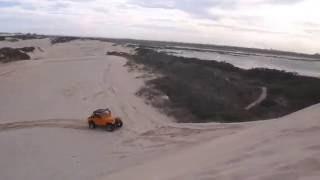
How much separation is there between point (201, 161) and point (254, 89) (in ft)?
111

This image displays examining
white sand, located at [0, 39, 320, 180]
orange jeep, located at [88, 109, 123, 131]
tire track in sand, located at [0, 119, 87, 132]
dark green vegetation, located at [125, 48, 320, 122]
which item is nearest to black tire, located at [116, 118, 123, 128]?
orange jeep, located at [88, 109, 123, 131]

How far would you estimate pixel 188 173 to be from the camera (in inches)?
322

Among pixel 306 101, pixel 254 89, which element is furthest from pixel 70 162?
pixel 254 89

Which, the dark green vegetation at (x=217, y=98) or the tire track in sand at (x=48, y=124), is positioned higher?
the dark green vegetation at (x=217, y=98)

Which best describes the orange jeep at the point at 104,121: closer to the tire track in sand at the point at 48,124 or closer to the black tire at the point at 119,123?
the black tire at the point at 119,123

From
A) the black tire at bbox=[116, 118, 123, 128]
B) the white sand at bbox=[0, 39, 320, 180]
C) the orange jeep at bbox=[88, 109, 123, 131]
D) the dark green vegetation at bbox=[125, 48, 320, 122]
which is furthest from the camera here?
the dark green vegetation at bbox=[125, 48, 320, 122]

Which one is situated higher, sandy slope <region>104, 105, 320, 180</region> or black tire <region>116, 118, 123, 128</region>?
sandy slope <region>104, 105, 320, 180</region>

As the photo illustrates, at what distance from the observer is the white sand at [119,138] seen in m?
7.81

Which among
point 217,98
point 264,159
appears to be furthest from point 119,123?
point 264,159

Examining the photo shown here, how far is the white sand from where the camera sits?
7.81 metres

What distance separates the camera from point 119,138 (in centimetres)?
2156

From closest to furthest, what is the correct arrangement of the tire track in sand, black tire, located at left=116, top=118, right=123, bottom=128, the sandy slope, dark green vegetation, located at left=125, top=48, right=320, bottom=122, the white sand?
the sandy slope < the white sand < black tire, located at left=116, top=118, right=123, bottom=128 < the tire track in sand < dark green vegetation, located at left=125, top=48, right=320, bottom=122

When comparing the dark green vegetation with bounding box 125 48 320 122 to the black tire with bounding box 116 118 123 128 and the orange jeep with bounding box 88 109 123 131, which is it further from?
the orange jeep with bounding box 88 109 123 131

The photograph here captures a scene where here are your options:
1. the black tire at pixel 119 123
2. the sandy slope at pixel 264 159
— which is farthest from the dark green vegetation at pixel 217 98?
the sandy slope at pixel 264 159
